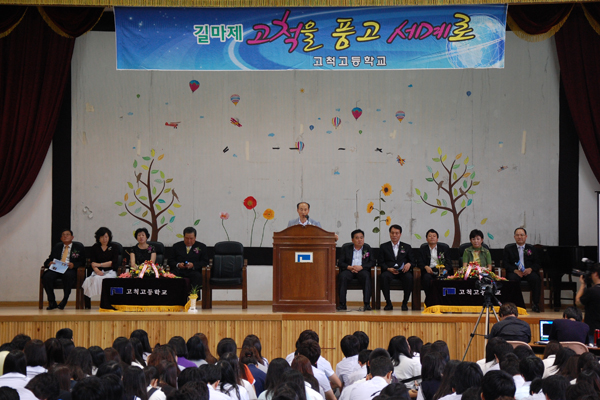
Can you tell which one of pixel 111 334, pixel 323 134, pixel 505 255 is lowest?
pixel 111 334

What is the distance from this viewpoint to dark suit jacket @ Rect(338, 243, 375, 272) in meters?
8.69

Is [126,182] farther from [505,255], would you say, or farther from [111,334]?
[505,255]

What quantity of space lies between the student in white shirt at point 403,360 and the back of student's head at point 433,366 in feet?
3.25

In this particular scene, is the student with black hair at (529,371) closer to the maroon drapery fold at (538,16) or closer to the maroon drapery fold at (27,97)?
the maroon drapery fold at (538,16)

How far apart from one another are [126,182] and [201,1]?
10.9 ft

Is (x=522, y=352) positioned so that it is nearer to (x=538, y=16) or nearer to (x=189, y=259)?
(x=189, y=259)

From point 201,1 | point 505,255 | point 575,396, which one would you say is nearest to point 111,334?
point 201,1

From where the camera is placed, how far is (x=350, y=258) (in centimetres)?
877

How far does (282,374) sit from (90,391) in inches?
43.7

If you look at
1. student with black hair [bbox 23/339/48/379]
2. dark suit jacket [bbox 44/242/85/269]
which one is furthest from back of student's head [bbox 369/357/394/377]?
dark suit jacket [bbox 44/242/85/269]

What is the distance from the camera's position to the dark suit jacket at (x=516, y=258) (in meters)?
8.84

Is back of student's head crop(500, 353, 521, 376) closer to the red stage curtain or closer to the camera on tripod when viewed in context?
the camera on tripod

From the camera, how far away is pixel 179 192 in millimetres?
10289

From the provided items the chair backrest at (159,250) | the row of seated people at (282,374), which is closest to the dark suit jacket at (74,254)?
the chair backrest at (159,250)
